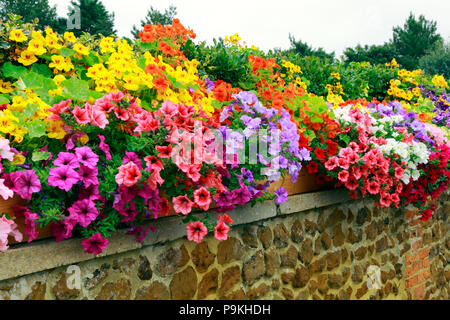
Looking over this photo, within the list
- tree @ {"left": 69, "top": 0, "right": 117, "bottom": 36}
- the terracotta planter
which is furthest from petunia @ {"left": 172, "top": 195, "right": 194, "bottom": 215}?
tree @ {"left": 69, "top": 0, "right": 117, "bottom": 36}

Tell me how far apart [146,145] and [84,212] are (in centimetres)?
42

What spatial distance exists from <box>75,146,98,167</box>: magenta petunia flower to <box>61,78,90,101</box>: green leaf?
16.6 inches

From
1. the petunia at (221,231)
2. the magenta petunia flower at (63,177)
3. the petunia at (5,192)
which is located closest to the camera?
the petunia at (5,192)

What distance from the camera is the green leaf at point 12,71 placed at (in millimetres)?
2760

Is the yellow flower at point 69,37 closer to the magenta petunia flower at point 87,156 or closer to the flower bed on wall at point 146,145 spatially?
the flower bed on wall at point 146,145

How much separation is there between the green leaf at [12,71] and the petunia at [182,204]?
59.4 inches

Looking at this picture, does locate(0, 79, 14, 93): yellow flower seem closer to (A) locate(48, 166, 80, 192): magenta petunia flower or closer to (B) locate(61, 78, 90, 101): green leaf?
(B) locate(61, 78, 90, 101): green leaf

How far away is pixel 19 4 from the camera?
2812 cm

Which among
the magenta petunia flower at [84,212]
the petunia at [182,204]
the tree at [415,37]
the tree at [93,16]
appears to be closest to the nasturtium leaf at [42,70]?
the magenta petunia flower at [84,212]

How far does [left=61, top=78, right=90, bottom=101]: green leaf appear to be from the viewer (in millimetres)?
2199

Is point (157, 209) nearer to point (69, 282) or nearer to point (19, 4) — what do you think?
point (69, 282)

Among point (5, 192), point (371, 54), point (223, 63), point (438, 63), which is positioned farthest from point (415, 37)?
point (5, 192)

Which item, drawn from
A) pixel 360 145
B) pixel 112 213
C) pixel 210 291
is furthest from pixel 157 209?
pixel 360 145

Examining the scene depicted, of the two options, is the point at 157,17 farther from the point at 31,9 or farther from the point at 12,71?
the point at 12,71
